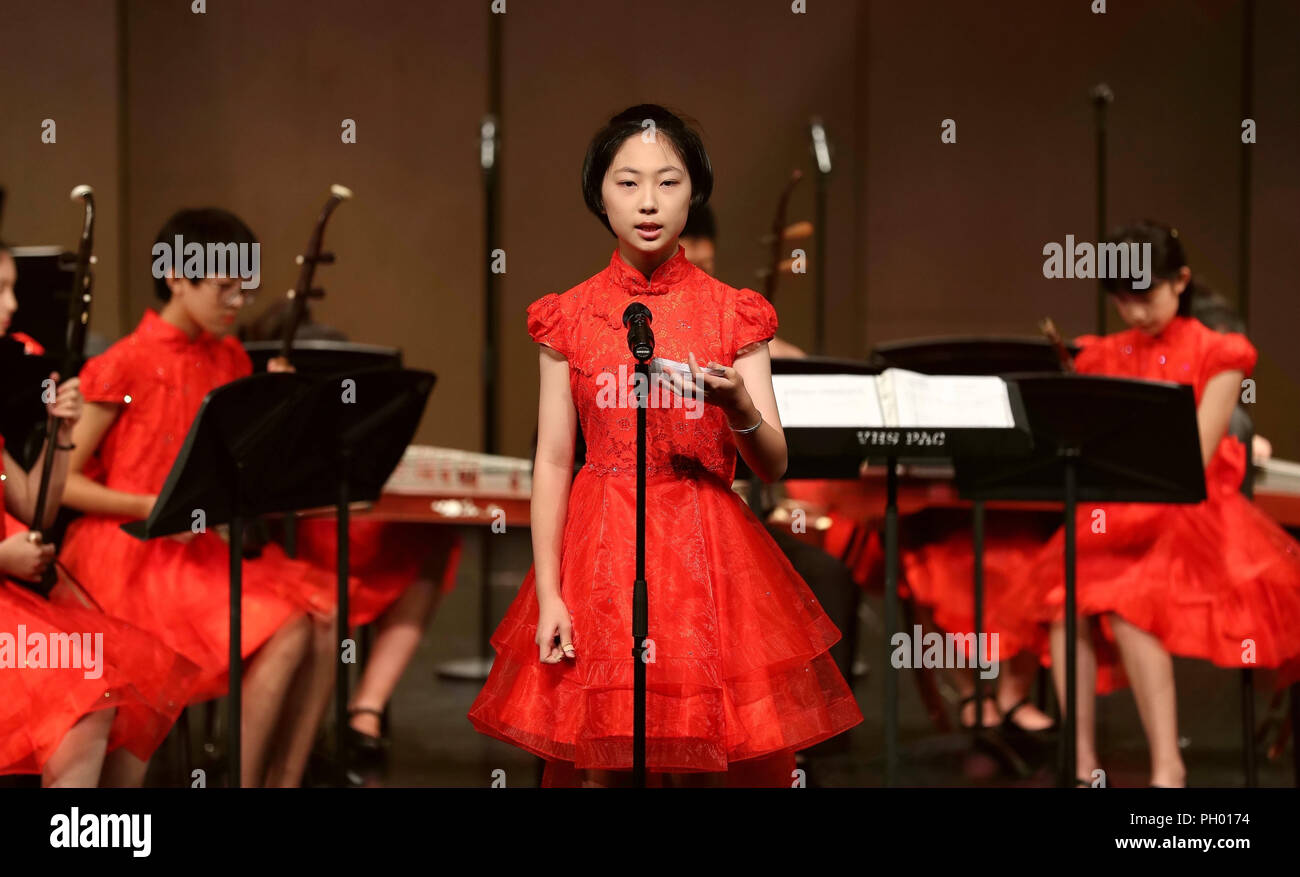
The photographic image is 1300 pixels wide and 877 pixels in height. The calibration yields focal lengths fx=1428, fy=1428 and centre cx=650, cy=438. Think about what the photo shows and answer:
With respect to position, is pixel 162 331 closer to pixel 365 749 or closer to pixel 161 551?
pixel 161 551

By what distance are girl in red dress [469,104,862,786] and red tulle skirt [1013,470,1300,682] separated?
1640mm

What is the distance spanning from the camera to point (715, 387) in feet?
6.10

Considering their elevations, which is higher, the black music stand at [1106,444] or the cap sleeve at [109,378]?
the cap sleeve at [109,378]

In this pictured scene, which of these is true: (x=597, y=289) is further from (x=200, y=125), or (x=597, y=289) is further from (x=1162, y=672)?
(x=200, y=125)

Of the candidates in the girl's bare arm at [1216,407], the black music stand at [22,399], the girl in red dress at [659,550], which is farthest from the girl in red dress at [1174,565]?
the black music stand at [22,399]

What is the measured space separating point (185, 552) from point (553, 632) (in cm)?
148

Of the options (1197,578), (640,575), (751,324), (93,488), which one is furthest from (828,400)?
(93,488)

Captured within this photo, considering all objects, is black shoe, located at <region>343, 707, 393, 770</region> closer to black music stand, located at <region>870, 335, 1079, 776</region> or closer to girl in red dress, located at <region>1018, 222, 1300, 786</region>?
black music stand, located at <region>870, 335, 1079, 776</region>

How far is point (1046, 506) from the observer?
164 inches

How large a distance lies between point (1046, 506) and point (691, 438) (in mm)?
2353

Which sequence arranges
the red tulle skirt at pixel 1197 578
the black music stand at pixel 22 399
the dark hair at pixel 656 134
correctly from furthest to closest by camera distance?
the red tulle skirt at pixel 1197 578, the black music stand at pixel 22 399, the dark hair at pixel 656 134

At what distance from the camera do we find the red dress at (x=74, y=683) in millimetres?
2504

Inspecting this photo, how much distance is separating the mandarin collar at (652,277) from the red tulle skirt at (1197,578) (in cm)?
173

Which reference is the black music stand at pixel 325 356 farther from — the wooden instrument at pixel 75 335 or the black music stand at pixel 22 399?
the wooden instrument at pixel 75 335
